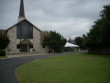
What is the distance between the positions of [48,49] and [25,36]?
8063 millimetres

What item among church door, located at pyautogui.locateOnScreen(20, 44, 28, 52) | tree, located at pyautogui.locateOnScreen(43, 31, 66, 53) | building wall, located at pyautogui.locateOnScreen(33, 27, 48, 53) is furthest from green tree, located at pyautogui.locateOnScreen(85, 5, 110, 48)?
church door, located at pyautogui.locateOnScreen(20, 44, 28, 52)

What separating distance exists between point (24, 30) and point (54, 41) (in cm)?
918

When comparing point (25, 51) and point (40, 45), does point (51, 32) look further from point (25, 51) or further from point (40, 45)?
point (25, 51)

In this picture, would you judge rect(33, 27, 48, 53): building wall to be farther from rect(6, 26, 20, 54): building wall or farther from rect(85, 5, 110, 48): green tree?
rect(85, 5, 110, 48): green tree

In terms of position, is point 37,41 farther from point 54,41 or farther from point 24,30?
point 54,41

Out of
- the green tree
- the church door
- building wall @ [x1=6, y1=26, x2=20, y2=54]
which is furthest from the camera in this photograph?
the church door

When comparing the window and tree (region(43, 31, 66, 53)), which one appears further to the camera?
tree (region(43, 31, 66, 53))

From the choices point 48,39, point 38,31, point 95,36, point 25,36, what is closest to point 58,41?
point 48,39

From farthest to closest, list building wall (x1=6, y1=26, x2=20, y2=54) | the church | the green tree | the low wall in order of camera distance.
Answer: the church → building wall (x1=6, y1=26, x2=20, y2=54) → the low wall → the green tree

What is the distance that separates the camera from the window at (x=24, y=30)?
149 ft

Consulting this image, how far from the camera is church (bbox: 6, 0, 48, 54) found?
4481cm

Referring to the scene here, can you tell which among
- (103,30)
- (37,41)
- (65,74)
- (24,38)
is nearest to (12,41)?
(24,38)

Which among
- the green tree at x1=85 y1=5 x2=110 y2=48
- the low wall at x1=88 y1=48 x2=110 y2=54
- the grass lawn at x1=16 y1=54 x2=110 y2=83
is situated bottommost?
the grass lawn at x1=16 y1=54 x2=110 y2=83

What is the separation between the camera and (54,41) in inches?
1805
